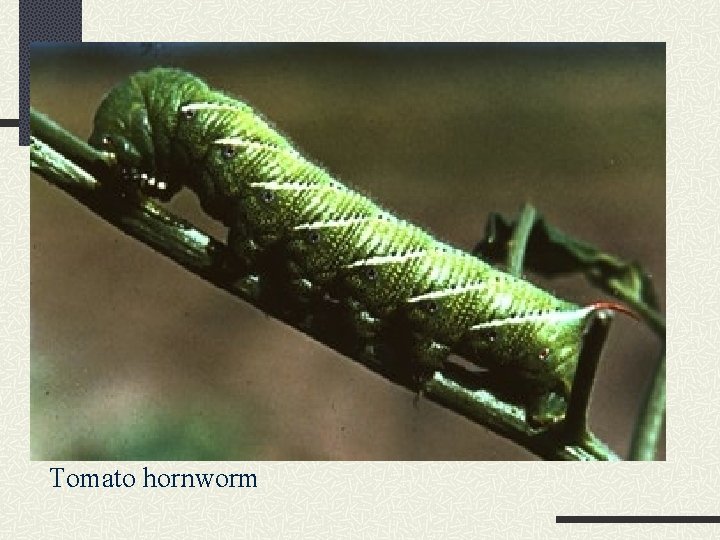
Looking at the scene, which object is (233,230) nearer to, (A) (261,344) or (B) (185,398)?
(B) (185,398)

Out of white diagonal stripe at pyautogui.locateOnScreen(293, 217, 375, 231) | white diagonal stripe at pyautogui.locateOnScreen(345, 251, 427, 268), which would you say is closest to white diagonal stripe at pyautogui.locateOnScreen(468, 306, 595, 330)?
white diagonal stripe at pyautogui.locateOnScreen(345, 251, 427, 268)

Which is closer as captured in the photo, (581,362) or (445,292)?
(581,362)

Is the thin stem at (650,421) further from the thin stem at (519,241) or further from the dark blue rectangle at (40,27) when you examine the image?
the dark blue rectangle at (40,27)

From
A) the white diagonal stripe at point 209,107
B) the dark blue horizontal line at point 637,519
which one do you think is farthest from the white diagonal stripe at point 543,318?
the white diagonal stripe at point 209,107

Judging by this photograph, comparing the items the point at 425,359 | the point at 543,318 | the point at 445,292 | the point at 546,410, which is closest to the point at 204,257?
the point at 425,359

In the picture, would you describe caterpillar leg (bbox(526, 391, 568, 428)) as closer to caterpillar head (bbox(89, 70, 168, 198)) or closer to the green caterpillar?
the green caterpillar

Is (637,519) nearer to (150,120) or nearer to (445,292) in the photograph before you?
(445,292)
